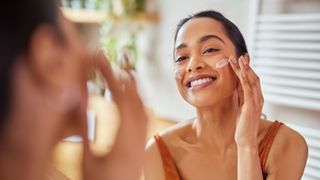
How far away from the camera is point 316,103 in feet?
4.09

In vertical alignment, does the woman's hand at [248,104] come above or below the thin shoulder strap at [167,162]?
above

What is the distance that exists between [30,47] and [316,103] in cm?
117

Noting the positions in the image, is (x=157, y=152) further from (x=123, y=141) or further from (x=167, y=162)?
(x=123, y=141)

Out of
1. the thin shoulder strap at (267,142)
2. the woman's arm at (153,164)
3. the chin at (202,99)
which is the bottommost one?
the woman's arm at (153,164)

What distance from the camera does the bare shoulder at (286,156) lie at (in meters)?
0.81

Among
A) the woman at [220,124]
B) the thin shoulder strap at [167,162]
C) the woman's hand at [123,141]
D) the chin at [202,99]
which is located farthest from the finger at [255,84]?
the woman's hand at [123,141]

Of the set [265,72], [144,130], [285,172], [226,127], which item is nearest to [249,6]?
[265,72]

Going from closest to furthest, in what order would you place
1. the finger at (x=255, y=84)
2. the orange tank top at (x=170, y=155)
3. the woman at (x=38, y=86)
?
the woman at (x=38, y=86) → the finger at (x=255, y=84) → the orange tank top at (x=170, y=155)

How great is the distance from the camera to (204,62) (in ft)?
2.60

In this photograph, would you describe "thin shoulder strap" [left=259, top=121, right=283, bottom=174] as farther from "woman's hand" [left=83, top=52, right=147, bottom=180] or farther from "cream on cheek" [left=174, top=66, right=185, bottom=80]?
"woman's hand" [left=83, top=52, right=147, bottom=180]

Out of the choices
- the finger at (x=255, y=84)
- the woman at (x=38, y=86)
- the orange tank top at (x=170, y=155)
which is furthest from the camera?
the orange tank top at (x=170, y=155)

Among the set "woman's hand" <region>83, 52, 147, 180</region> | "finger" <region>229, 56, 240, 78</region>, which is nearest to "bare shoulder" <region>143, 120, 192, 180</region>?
"finger" <region>229, 56, 240, 78</region>

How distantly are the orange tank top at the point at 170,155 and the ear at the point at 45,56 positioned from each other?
0.59 metres

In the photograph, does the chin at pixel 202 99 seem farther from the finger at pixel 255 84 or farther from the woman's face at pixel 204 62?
the finger at pixel 255 84
